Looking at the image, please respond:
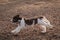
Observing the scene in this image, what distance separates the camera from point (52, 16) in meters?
8.58

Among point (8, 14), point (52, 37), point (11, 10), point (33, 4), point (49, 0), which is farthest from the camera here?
point (49, 0)

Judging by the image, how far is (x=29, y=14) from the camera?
30.4ft

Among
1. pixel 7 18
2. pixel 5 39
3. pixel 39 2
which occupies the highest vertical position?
pixel 39 2

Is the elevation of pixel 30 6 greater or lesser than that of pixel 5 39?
greater

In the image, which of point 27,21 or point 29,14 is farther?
point 29,14

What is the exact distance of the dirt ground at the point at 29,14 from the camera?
21.5 ft

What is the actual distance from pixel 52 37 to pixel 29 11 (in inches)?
138

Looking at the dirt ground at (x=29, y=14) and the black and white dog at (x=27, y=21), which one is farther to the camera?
the dirt ground at (x=29, y=14)

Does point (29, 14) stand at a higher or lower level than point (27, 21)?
higher

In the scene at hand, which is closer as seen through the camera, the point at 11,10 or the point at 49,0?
the point at 11,10

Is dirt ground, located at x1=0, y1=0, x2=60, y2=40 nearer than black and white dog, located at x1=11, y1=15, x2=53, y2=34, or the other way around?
black and white dog, located at x1=11, y1=15, x2=53, y2=34

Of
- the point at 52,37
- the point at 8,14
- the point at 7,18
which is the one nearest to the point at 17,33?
the point at 52,37

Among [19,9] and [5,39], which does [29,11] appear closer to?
[19,9]

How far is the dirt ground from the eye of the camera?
257 inches
